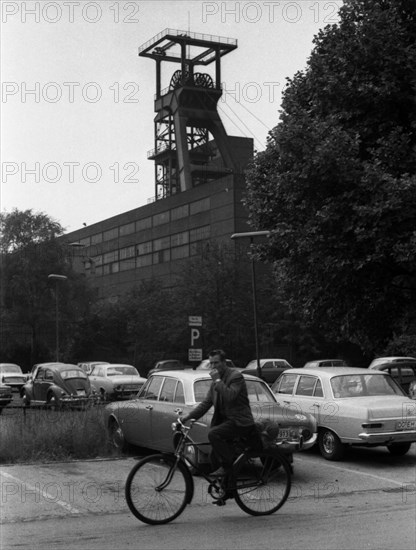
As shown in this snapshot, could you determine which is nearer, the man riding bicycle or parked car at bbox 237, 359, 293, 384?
the man riding bicycle

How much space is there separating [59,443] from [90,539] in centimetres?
550

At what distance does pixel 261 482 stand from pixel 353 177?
6655 millimetres

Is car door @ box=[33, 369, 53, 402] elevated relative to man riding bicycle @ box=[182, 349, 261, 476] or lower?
lower

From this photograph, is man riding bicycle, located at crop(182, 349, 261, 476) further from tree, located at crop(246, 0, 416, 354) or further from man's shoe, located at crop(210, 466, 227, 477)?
tree, located at crop(246, 0, 416, 354)

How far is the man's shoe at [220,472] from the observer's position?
26.6 feet

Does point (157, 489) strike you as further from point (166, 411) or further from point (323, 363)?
point (323, 363)

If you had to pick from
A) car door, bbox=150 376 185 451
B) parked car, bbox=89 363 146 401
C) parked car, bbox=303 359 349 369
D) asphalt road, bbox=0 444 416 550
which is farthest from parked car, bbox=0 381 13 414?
parked car, bbox=303 359 349 369

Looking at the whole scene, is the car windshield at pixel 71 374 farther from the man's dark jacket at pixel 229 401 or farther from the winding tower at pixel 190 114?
the winding tower at pixel 190 114

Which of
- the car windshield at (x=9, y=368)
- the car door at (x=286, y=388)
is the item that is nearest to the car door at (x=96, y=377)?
the car windshield at (x=9, y=368)

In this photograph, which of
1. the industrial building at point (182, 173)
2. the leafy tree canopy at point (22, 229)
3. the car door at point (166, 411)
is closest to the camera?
the car door at point (166, 411)

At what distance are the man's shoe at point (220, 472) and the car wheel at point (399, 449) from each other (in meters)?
5.98

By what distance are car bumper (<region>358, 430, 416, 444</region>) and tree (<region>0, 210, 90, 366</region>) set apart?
44626 mm

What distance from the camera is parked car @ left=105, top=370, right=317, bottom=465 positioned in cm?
1103

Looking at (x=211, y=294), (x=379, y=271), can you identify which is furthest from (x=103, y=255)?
(x=379, y=271)
